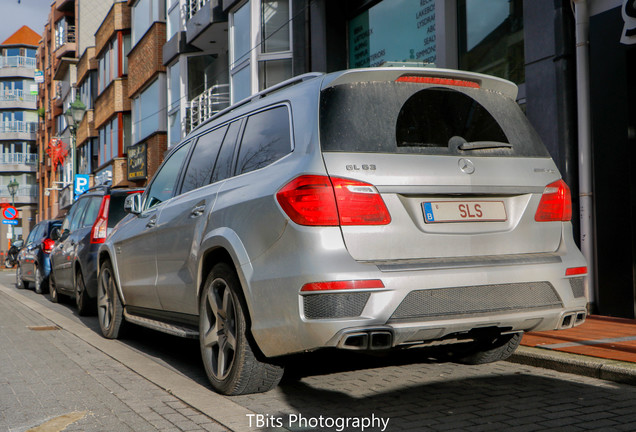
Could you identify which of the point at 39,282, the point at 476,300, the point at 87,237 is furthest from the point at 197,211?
the point at 39,282

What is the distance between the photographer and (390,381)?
507 cm

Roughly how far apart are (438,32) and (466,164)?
26.3ft

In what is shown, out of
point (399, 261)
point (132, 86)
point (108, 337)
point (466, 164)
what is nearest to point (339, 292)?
point (399, 261)

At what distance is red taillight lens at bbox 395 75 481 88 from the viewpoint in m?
4.33

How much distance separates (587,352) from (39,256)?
41.7ft

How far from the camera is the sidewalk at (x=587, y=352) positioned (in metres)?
4.98

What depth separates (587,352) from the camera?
5527 mm

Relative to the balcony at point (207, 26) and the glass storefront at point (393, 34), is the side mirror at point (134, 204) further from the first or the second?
the balcony at point (207, 26)

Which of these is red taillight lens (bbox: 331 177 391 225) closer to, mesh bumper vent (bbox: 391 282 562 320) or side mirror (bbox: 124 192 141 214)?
mesh bumper vent (bbox: 391 282 562 320)

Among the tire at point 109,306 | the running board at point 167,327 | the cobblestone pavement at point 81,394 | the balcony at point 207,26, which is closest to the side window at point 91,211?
the tire at point 109,306

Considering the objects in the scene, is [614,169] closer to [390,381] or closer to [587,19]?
[587,19]

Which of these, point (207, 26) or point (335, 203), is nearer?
point (335, 203)

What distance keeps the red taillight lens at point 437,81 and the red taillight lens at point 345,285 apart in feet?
4.15

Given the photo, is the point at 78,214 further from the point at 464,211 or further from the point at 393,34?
the point at 464,211
